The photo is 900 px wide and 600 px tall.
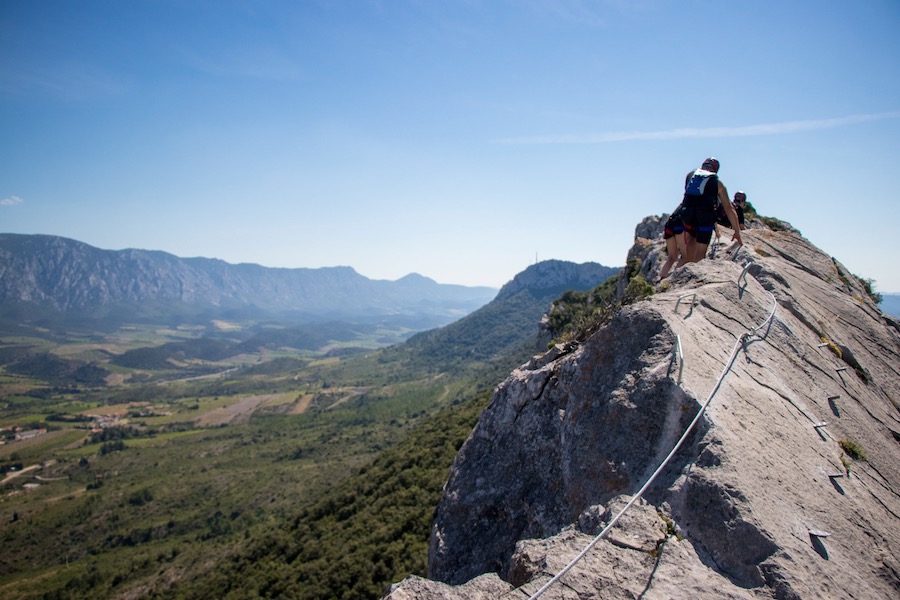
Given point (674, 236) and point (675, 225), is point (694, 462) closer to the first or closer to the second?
point (675, 225)

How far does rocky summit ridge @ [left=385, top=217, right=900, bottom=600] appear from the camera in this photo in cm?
470

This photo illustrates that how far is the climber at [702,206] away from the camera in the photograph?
10.6 m

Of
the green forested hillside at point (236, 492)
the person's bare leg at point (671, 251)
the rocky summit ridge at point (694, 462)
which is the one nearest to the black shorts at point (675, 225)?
the person's bare leg at point (671, 251)

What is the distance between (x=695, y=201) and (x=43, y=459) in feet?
667

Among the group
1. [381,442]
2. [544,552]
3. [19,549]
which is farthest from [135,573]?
[544,552]

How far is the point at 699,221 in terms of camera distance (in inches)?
444

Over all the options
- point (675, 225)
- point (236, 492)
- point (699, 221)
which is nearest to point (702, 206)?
point (699, 221)

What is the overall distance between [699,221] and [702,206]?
50 centimetres

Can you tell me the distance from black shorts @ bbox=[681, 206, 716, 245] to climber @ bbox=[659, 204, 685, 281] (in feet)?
0.90

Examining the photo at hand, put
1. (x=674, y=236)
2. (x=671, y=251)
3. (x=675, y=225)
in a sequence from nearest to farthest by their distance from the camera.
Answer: (x=675, y=225), (x=674, y=236), (x=671, y=251)

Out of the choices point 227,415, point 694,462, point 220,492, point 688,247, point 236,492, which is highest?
point 688,247

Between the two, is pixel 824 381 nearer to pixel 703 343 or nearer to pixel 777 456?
pixel 703 343

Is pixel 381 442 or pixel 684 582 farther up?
pixel 684 582

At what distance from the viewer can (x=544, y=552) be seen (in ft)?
17.6
